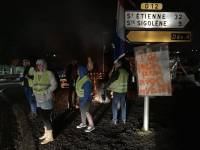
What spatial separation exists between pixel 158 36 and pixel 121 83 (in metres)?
1.73

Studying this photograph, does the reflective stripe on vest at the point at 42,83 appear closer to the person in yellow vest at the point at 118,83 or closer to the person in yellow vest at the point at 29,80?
the person in yellow vest at the point at 118,83

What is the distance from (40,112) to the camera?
803 centimetres

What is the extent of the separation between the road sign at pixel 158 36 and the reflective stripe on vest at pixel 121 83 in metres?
1.40

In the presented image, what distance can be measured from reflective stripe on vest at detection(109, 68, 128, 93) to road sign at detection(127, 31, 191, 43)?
1.40m

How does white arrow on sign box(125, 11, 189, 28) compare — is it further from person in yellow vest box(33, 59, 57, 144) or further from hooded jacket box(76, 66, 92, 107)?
person in yellow vest box(33, 59, 57, 144)

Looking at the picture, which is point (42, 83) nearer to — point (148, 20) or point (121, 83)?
point (121, 83)

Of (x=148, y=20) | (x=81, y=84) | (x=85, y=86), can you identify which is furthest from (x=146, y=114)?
(x=148, y=20)

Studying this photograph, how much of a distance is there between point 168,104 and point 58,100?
4.52 meters

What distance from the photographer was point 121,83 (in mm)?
9516

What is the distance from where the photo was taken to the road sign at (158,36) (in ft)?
27.3

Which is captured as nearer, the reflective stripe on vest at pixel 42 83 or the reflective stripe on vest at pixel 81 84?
the reflective stripe on vest at pixel 42 83

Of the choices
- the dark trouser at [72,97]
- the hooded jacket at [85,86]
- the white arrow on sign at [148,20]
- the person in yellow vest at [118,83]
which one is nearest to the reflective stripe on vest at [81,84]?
the hooded jacket at [85,86]

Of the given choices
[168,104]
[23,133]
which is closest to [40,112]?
[23,133]

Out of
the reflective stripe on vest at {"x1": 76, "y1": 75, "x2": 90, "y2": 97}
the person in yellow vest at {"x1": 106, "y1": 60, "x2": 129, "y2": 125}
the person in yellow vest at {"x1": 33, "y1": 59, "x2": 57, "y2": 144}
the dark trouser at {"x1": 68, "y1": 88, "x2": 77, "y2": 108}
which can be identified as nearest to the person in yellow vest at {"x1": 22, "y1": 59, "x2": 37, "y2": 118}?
the dark trouser at {"x1": 68, "y1": 88, "x2": 77, "y2": 108}
